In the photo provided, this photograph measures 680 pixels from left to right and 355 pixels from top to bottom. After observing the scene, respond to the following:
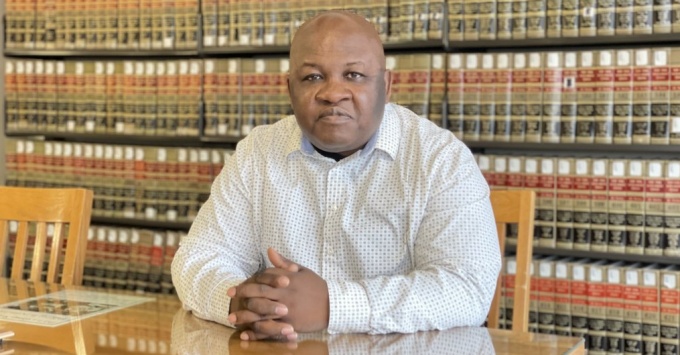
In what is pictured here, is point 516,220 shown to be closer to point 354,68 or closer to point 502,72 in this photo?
point 354,68

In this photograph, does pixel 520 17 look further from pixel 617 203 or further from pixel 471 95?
pixel 617 203

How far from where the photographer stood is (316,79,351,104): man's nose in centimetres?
164

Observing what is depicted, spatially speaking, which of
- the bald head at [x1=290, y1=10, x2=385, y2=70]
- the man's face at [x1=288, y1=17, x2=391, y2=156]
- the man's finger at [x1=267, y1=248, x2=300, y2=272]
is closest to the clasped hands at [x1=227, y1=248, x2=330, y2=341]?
the man's finger at [x1=267, y1=248, x2=300, y2=272]

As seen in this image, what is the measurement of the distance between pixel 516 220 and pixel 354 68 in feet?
1.55

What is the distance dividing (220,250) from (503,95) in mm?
1587

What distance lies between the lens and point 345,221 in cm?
172

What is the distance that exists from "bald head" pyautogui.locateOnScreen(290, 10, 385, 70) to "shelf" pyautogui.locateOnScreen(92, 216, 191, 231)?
2102mm

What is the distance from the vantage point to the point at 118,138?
154 inches

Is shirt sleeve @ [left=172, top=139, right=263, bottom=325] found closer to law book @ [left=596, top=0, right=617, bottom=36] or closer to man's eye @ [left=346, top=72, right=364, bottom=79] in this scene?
man's eye @ [left=346, top=72, right=364, bottom=79]

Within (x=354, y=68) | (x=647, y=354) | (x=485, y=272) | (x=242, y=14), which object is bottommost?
(x=647, y=354)

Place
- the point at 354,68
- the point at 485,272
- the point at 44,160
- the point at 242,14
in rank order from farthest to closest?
1. the point at 44,160
2. the point at 242,14
3. the point at 354,68
4. the point at 485,272

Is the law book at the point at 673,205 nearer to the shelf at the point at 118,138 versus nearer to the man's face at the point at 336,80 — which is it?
the man's face at the point at 336,80

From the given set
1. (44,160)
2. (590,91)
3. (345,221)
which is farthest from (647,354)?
(44,160)

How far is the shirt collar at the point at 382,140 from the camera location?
173 cm
